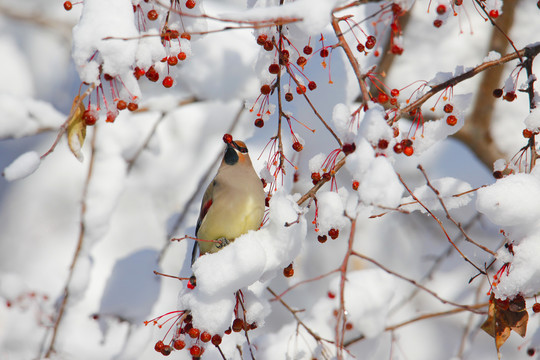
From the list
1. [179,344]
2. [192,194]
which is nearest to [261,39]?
[179,344]

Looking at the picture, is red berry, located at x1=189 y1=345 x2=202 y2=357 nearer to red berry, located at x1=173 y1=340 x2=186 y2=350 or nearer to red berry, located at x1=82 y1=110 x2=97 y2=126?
red berry, located at x1=173 y1=340 x2=186 y2=350

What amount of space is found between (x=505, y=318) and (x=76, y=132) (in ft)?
3.27

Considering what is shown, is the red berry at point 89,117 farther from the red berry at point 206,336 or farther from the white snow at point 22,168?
the red berry at point 206,336

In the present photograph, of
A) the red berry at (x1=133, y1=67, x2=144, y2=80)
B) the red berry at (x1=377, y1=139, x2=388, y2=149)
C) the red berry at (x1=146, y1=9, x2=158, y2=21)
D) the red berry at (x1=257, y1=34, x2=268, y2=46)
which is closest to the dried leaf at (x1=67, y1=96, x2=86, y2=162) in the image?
the red berry at (x1=133, y1=67, x2=144, y2=80)

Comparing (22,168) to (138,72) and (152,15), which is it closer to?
(138,72)

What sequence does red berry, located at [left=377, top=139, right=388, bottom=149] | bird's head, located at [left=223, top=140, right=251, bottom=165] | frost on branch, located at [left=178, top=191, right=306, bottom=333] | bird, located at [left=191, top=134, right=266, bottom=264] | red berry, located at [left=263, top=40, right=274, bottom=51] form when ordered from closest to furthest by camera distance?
1. red berry, located at [left=377, top=139, right=388, bottom=149]
2. frost on branch, located at [left=178, top=191, right=306, bottom=333]
3. red berry, located at [left=263, top=40, right=274, bottom=51]
4. bird, located at [left=191, top=134, right=266, bottom=264]
5. bird's head, located at [left=223, top=140, right=251, bottom=165]

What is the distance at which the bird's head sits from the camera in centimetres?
147

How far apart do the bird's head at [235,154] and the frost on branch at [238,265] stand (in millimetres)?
351

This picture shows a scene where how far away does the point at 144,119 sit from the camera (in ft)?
8.96

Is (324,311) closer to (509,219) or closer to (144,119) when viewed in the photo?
(509,219)

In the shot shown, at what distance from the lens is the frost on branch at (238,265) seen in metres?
1.02

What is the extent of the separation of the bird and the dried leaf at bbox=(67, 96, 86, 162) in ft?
1.17

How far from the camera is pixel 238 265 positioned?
1.02 meters

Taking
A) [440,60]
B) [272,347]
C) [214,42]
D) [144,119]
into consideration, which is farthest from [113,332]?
[440,60]
